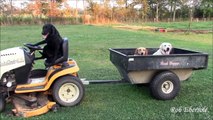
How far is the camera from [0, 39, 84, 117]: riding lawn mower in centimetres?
455

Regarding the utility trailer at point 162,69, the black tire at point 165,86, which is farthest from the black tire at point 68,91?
the black tire at point 165,86

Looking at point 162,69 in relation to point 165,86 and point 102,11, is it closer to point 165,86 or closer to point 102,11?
point 165,86

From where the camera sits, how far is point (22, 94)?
479cm

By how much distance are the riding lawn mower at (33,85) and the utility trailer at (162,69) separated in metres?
0.92

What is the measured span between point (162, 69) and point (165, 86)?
0.32m

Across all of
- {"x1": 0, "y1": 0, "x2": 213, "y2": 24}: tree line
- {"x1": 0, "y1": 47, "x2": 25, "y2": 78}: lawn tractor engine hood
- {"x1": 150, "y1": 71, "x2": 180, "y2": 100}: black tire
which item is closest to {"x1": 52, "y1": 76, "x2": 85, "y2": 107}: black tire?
{"x1": 0, "y1": 47, "x2": 25, "y2": 78}: lawn tractor engine hood

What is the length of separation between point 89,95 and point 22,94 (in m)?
1.26

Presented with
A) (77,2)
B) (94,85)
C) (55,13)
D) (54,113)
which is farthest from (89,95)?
(77,2)

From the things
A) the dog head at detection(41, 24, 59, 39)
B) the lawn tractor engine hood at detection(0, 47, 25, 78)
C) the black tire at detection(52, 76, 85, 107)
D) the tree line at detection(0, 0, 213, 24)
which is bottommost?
the black tire at detection(52, 76, 85, 107)

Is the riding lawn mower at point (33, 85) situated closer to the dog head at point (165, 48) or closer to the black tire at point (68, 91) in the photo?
the black tire at point (68, 91)

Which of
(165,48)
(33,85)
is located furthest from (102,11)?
(33,85)

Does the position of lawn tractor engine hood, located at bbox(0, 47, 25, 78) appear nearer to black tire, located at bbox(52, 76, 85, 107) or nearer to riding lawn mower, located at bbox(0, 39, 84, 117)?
riding lawn mower, located at bbox(0, 39, 84, 117)

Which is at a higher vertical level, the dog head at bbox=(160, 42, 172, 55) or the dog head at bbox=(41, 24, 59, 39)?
the dog head at bbox=(41, 24, 59, 39)

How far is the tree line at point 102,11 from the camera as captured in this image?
3612 centimetres
